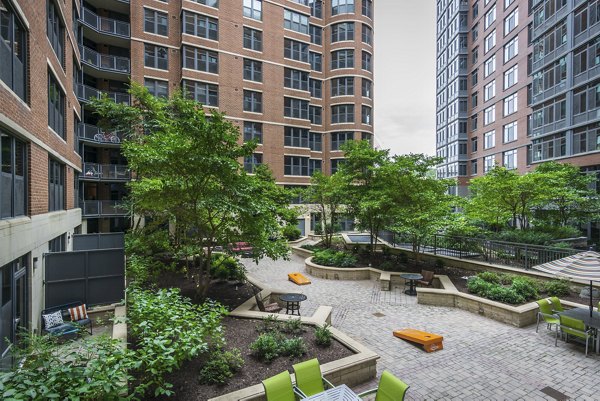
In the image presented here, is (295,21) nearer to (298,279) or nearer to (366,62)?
(366,62)

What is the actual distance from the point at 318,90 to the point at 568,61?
2471cm

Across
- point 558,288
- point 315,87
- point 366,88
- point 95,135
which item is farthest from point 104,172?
point 558,288

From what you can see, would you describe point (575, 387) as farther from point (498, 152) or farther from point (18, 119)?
point (498, 152)

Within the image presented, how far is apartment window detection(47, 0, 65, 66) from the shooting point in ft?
43.2

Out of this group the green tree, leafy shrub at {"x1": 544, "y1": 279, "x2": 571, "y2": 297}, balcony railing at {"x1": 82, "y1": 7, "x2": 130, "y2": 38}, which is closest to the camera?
the green tree

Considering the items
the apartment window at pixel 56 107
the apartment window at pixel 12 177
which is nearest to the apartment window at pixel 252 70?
the apartment window at pixel 56 107

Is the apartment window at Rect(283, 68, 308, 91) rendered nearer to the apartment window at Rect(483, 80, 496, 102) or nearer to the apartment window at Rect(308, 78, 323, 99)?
the apartment window at Rect(308, 78, 323, 99)

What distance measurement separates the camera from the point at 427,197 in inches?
646

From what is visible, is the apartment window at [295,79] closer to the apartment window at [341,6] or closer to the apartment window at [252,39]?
the apartment window at [252,39]

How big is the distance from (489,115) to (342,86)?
2310cm

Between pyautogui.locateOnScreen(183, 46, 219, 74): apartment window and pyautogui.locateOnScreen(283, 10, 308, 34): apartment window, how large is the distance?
9664 millimetres

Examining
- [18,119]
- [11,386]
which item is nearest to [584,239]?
[11,386]

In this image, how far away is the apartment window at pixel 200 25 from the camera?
99.1 feet

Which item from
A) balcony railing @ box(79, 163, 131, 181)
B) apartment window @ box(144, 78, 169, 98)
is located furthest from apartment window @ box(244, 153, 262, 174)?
balcony railing @ box(79, 163, 131, 181)
